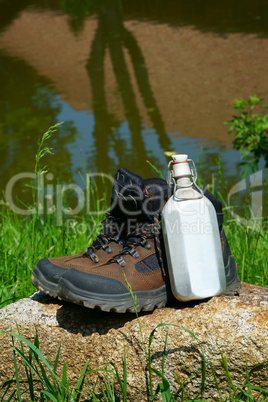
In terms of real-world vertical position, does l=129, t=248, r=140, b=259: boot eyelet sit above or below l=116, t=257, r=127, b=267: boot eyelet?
above

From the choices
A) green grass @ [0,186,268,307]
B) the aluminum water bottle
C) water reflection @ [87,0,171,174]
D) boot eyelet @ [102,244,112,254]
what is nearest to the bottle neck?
the aluminum water bottle

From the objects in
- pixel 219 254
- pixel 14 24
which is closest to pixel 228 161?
pixel 219 254

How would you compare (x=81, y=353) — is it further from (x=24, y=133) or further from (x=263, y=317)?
(x=24, y=133)

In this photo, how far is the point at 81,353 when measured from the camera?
1929 millimetres

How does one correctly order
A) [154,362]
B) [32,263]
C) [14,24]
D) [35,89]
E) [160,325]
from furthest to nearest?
[14,24] < [35,89] < [32,263] < [154,362] < [160,325]

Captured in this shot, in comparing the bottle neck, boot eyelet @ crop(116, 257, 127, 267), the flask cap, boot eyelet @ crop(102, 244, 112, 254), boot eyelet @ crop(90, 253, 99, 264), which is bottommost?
boot eyelet @ crop(90, 253, 99, 264)

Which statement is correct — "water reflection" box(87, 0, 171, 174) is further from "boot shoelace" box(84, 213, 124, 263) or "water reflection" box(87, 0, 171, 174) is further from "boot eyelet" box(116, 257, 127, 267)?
"boot eyelet" box(116, 257, 127, 267)

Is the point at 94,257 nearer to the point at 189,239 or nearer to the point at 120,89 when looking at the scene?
the point at 189,239

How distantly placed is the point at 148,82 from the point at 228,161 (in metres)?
2.26

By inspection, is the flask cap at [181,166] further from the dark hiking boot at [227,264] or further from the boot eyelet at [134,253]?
the boot eyelet at [134,253]

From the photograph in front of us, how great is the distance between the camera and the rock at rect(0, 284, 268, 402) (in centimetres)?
176

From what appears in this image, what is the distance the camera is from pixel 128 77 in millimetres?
7344

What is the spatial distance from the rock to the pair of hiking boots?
0.10 metres

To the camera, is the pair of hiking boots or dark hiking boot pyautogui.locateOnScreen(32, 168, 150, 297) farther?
dark hiking boot pyautogui.locateOnScreen(32, 168, 150, 297)
